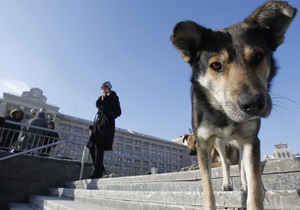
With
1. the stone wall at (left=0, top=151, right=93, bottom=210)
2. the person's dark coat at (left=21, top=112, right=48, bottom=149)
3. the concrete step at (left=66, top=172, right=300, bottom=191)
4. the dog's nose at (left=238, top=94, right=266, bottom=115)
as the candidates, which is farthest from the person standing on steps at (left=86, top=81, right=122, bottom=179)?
the dog's nose at (left=238, top=94, right=266, bottom=115)

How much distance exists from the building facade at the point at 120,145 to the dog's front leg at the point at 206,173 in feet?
184

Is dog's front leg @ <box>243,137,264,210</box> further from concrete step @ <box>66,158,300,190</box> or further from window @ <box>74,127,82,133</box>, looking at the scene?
window @ <box>74,127,82,133</box>

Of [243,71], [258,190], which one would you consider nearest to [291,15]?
[243,71]

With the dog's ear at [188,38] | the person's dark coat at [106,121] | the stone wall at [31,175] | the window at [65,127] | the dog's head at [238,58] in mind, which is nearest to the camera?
the dog's head at [238,58]

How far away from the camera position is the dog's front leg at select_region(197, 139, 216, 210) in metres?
1.89

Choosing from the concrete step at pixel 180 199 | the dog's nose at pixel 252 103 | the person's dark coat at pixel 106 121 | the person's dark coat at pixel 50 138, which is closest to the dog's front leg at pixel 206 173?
the concrete step at pixel 180 199

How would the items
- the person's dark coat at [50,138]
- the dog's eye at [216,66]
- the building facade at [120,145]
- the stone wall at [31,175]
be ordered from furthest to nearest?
the building facade at [120,145]
the person's dark coat at [50,138]
the stone wall at [31,175]
the dog's eye at [216,66]

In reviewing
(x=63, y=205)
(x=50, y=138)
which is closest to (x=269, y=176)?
(x=63, y=205)

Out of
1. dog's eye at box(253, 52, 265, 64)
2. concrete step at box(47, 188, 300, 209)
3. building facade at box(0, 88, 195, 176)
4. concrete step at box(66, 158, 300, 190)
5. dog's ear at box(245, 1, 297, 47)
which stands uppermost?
building facade at box(0, 88, 195, 176)

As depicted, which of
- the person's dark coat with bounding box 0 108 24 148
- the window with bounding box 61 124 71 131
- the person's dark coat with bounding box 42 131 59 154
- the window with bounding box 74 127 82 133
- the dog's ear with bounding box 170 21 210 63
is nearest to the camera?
the dog's ear with bounding box 170 21 210 63

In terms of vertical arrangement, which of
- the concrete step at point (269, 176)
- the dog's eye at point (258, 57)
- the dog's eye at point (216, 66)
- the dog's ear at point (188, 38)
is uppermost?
the dog's ear at point (188, 38)

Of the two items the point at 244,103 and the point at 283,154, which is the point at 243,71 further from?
the point at 283,154

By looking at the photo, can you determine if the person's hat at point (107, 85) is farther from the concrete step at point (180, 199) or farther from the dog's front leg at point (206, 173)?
the dog's front leg at point (206, 173)

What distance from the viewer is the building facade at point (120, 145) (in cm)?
5975
